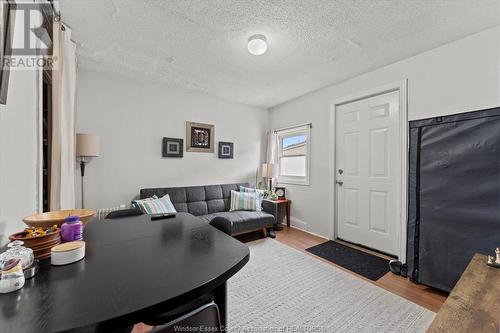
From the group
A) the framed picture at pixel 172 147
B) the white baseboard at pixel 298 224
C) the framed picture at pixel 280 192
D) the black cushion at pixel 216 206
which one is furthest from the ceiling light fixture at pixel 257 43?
the white baseboard at pixel 298 224

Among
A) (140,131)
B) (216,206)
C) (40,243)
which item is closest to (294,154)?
(216,206)

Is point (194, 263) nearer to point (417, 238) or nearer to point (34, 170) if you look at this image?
point (34, 170)

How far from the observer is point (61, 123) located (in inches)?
67.0

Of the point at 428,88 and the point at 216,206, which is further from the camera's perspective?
the point at 216,206

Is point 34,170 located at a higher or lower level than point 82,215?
higher

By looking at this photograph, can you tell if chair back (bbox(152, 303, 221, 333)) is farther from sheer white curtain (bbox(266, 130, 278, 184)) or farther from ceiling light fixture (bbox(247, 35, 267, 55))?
sheer white curtain (bbox(266, 130, 278, 184))

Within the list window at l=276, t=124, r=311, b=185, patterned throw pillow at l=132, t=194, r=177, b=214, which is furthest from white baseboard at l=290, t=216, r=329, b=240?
patterned throw pillow at l=132, t=194, r=177, b=214

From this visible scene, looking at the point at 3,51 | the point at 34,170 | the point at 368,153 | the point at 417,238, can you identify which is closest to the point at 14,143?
the point at 34,170

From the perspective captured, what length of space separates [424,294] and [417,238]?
0.49 m

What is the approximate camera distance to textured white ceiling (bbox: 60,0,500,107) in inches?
65.4

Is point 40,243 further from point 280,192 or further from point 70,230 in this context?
point 280,192

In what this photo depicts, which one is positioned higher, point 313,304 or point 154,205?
point 154,205

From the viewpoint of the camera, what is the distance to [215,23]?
184 centimetres

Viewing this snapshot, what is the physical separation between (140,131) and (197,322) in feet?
10.3
